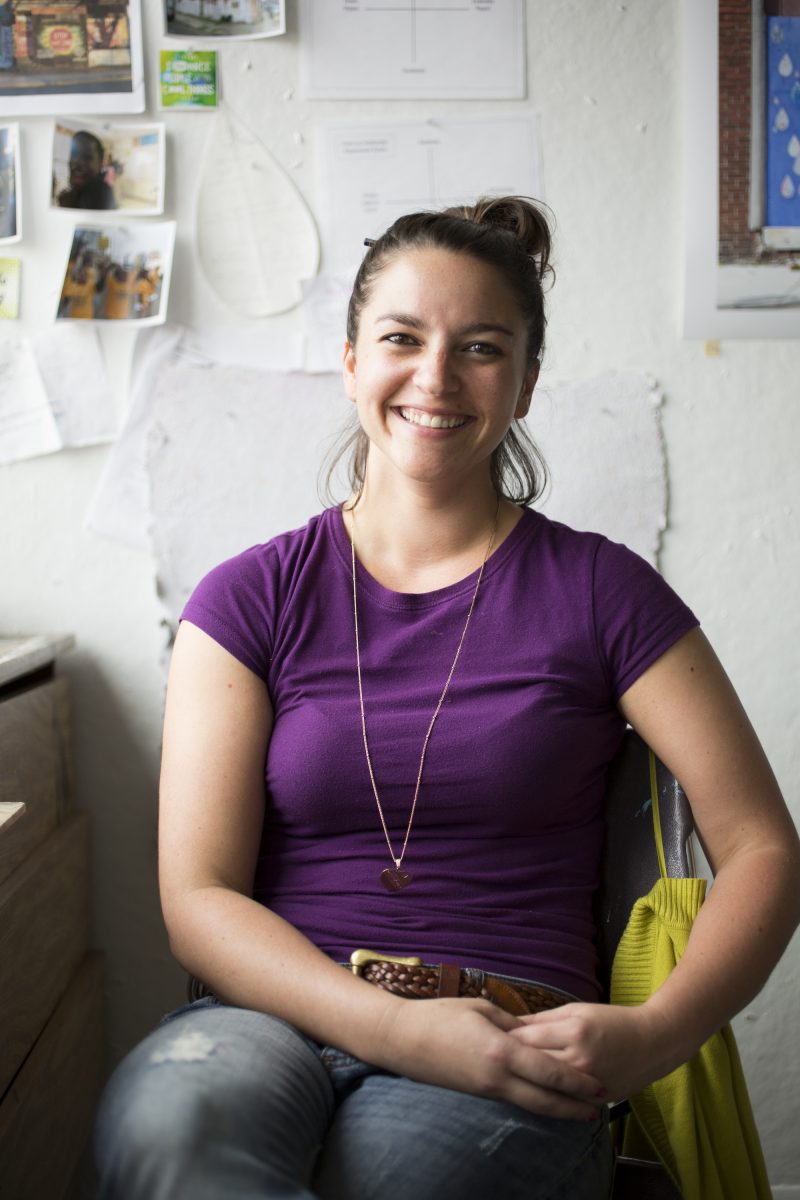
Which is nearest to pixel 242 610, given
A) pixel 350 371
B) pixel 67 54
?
pixel 350 371

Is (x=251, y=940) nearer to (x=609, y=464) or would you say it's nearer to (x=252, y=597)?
(x=252, y=597)

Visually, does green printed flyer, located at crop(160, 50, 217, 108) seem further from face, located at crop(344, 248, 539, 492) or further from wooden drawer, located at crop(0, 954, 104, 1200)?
wooden drawer, located at crop(0, 954, 104, 1200)

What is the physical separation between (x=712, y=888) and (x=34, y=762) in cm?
88

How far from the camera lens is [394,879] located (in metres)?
1.16

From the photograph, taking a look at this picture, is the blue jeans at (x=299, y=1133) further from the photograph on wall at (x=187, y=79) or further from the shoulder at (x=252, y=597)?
the photograph on wall at (x=187, y=79)

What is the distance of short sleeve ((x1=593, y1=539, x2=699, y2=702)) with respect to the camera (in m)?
1.21

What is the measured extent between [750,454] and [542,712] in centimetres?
79

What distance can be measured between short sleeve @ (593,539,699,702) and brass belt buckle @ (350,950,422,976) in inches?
14.0

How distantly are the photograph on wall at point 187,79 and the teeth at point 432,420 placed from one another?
0.71 metres

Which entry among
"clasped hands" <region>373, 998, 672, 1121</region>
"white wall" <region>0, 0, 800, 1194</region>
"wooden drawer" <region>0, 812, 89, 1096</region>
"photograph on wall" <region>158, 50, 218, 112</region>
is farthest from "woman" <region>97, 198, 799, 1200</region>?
"photograph on wall" <region>158, 50, 218, 112</region>

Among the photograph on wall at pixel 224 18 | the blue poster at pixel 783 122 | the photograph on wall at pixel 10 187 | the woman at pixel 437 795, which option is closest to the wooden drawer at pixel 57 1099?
the woman at pixel 437 795

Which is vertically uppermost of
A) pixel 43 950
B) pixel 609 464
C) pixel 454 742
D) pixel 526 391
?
pixel 526 391

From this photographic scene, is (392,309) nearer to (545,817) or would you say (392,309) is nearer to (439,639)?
(439,639)

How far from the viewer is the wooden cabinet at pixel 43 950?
135 cm
